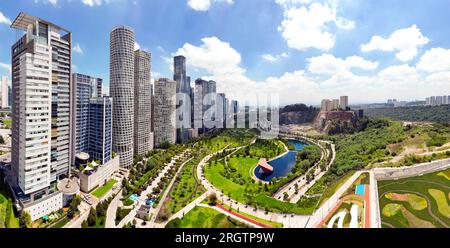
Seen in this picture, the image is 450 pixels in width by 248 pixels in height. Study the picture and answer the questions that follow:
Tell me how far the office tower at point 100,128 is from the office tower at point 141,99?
69.2 inches

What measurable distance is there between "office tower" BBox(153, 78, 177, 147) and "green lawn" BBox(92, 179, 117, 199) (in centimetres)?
427

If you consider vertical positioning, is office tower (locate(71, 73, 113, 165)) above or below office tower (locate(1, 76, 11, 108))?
below

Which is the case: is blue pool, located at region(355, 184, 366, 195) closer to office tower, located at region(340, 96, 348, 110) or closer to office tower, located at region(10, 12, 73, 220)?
office tower, located at region(10, 12, 73, 220)

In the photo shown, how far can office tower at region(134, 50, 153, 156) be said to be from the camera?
917 centimetres

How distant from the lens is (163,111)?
36.6ft

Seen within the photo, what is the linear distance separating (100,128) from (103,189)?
7.05 ft

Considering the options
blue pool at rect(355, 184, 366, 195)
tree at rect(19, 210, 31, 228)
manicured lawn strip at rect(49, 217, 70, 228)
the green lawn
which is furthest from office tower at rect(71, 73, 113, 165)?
blue pool at rect(355, 184, 366, 195)

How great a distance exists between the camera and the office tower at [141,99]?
30.1ft

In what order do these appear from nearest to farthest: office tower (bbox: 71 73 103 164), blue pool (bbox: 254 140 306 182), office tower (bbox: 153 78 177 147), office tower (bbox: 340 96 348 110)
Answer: office tower (bbox: 71 73 103 164) < blue pool (bbox: 254 140 306 182) < office tower (bbox: 153 78 177 147) < office tower (bbox: 340 96 348 110)

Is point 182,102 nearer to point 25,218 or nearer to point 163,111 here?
point 163,111

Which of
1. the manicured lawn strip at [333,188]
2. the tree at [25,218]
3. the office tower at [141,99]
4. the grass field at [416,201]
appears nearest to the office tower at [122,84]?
the office tower at [141,99]

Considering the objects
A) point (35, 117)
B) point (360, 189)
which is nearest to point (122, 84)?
point (35, 117)

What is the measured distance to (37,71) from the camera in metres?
4.38

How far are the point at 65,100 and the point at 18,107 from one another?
1.05m
